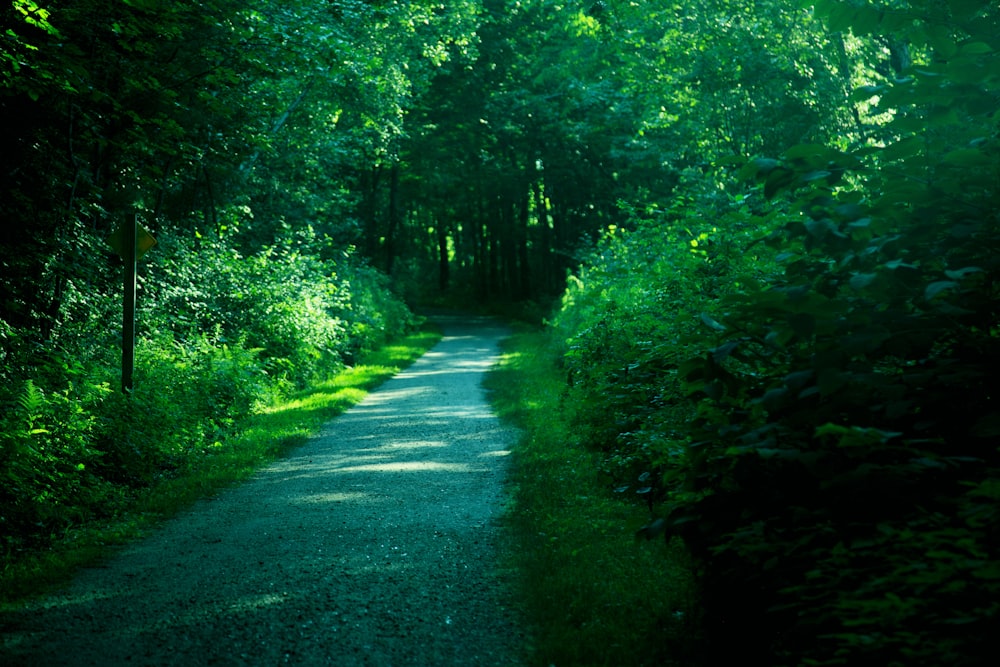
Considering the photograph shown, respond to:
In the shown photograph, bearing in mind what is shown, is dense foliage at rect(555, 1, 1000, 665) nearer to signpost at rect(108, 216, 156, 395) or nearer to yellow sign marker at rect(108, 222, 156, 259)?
signpost at rect(108, 216, 156, 395)

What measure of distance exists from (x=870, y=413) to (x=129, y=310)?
9445mm

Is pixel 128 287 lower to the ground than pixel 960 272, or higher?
higher

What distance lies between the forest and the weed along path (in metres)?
1.21

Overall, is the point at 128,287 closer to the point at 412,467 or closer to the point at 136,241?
the point at 136,241

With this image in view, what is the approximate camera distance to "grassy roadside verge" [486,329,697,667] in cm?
479

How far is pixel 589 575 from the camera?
5.96 meters

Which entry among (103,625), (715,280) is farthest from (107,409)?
(715,280)

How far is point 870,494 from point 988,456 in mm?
535

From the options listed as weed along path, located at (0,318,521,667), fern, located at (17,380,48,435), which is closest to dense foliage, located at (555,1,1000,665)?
weed along path, located at (0,318,521,667)

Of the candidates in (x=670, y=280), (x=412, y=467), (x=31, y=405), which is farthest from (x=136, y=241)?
(x=670, y=280)

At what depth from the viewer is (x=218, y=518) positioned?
8.03m

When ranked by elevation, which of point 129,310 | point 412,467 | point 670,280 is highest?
point 129,310

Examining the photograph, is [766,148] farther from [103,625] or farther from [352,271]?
[103,625]

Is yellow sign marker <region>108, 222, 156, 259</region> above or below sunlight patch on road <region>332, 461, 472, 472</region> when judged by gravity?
above
